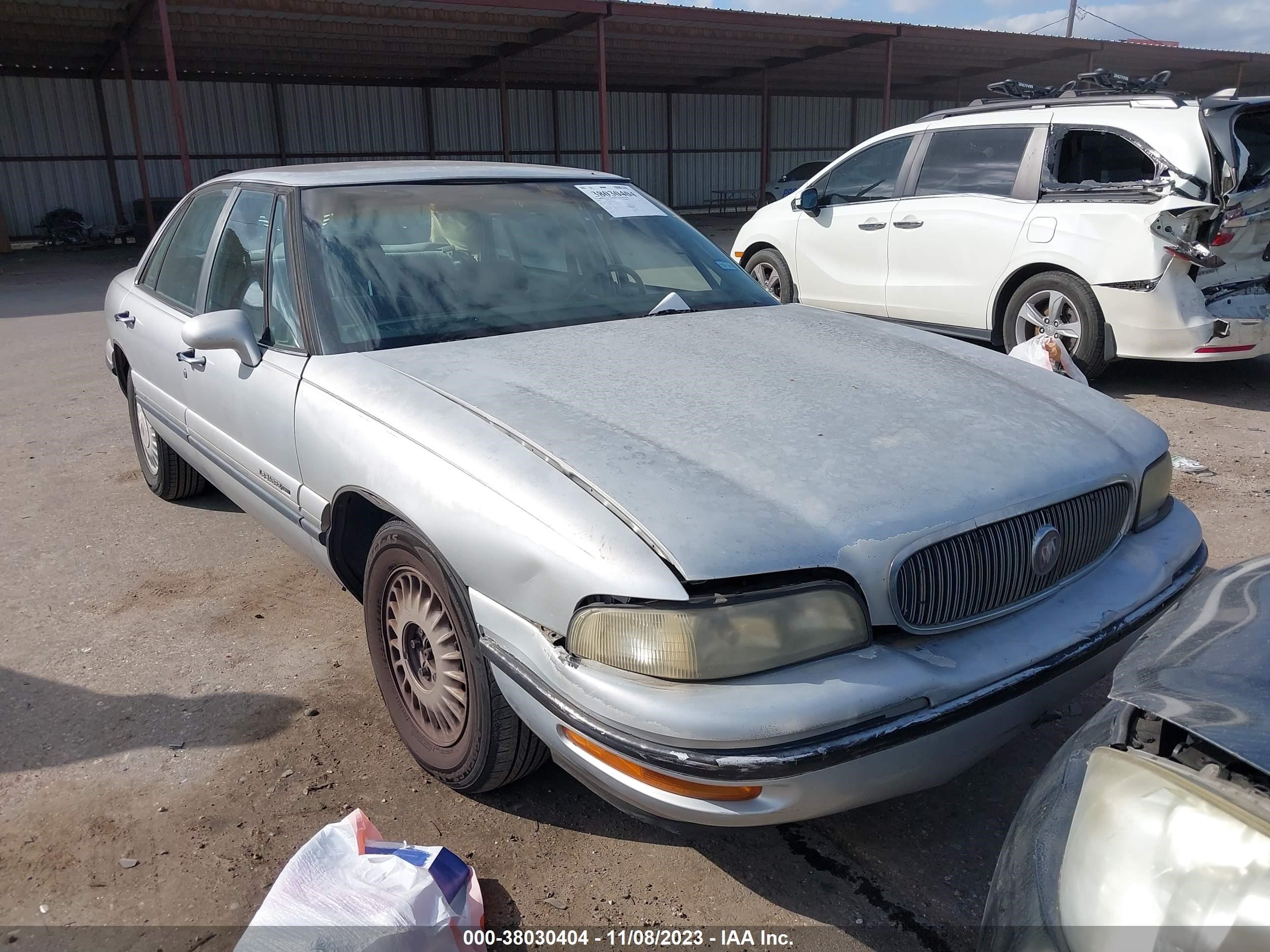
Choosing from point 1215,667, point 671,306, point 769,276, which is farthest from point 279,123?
point 1215,667

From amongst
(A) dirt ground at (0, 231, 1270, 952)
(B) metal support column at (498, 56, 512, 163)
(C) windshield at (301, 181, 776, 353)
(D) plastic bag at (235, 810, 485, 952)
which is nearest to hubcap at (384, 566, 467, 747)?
(A) dirt ground at (0, 231, 1270, 952)

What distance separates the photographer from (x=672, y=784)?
1.75 meters

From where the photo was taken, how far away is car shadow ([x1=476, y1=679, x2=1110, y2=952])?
79.7 inches

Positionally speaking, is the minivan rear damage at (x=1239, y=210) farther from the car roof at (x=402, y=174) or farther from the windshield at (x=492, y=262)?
the car roof at (x=402, y=174)

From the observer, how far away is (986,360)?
2.93 m

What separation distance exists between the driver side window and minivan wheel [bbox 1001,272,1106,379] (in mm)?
1402

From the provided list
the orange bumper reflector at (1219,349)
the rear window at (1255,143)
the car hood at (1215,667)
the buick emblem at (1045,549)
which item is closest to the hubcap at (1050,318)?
the orange bumper reflector at (1219,349)

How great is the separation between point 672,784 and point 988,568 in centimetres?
81

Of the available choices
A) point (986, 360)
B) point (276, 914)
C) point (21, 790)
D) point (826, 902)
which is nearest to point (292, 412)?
point (21, 790)

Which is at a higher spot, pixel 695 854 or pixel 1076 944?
pixel 1076 944

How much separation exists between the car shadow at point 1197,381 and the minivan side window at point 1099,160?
1363mm

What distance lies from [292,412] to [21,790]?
4.09 ft

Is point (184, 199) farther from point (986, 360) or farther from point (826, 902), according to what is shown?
point (826, 902)

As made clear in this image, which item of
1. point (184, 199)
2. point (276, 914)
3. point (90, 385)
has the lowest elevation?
point (90, 385)
